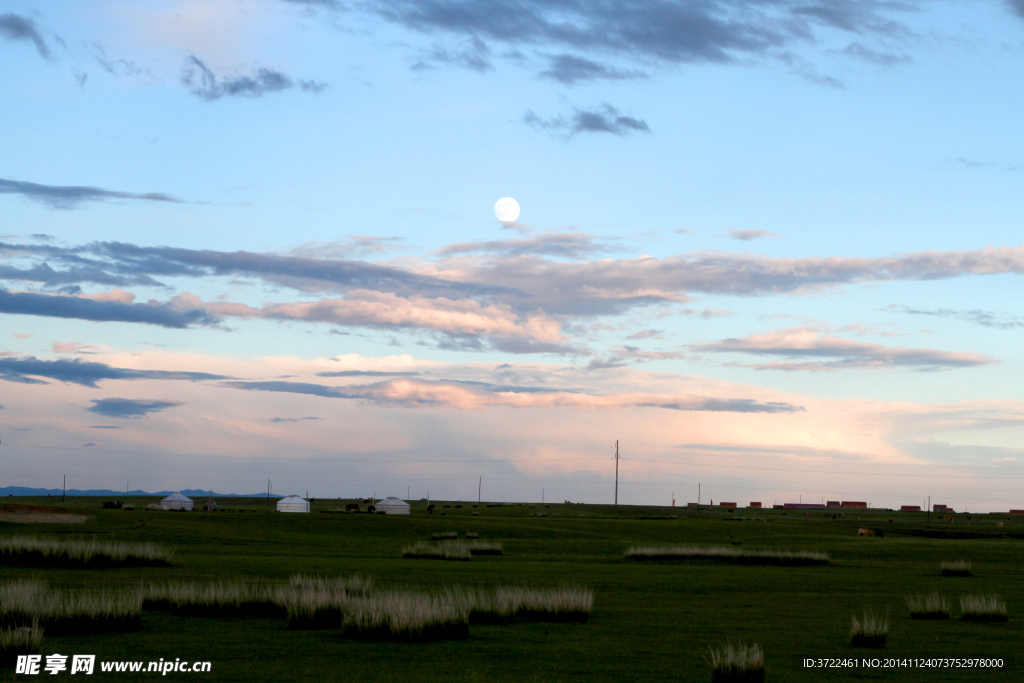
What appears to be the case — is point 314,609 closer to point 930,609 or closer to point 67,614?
point 67,614

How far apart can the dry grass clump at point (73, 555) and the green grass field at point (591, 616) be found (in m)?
1.62

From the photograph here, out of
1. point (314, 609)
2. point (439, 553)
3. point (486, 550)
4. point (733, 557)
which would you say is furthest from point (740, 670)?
point (486, 550)

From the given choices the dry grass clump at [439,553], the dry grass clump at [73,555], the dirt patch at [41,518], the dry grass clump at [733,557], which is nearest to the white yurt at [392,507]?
the dirt patch at [41,518]

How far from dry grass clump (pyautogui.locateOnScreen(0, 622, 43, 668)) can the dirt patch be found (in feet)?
174

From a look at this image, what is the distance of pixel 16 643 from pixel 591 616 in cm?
1282

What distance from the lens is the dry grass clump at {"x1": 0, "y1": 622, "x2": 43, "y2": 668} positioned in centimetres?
1491

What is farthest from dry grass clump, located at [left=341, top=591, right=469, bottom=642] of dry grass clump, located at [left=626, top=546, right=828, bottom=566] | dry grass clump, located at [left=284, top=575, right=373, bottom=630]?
dry grass clump, located at [left=626, top=546, right=828, bottom=566]

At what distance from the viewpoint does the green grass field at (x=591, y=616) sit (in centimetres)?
1577

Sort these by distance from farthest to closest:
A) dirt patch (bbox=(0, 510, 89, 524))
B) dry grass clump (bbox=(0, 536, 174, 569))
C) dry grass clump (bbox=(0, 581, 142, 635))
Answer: dirt patch (bbox=(0, 510, 89, 524)), dry grass clump (bbox=(0, 536, 174, 569)), dry grass clump (bbox=(0, 581, 142, 635))

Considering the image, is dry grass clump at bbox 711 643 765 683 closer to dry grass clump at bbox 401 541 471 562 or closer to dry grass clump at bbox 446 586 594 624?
dry grass clump at bbox 446 586 594 624

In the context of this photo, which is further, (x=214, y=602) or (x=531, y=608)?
(x=531, y=608)

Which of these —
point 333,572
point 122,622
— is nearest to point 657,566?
point 333,572

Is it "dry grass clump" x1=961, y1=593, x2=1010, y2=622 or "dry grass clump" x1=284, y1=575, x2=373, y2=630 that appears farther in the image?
"dry grass clump" x1=961, y1=593, x2=1010, y2=622

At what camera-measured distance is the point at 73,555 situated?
34.7 metres
